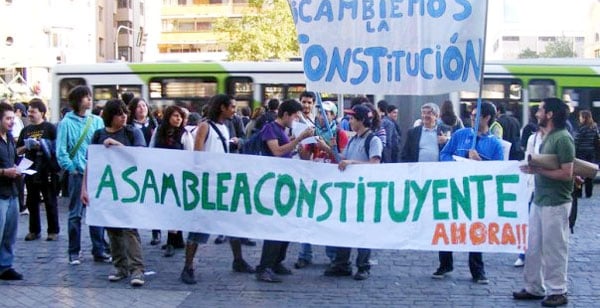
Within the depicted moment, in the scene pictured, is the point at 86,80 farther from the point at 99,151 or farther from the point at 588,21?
the point at 588,21

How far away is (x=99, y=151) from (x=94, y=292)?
1.42m

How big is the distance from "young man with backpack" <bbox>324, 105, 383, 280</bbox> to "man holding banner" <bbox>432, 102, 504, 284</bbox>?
29.8 inches

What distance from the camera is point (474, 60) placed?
7.37m

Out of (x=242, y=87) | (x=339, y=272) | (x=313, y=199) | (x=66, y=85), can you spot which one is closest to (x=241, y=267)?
(x=339, y=272)

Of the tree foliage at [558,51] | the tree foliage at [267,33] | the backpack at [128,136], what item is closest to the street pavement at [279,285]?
the backpack at [128,136]

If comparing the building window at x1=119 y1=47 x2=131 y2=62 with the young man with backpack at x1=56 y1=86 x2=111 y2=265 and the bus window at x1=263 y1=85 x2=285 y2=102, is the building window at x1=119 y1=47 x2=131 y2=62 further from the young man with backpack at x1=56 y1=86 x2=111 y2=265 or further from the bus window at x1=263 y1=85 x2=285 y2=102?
the young man with backpack at x1=56 y1=86 x2=111 y2=265

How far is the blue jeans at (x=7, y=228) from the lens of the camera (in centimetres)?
791

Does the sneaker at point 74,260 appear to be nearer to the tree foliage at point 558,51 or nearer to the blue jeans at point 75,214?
the blue jeans at point 75,214

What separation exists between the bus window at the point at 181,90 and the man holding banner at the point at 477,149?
1077 cm

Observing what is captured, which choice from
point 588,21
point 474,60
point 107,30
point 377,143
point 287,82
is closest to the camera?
point 474,60

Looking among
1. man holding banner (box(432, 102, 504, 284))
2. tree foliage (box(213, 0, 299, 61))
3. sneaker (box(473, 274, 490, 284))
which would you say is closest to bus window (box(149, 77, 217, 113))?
man holding banner (box(432, 102, 504, 284))

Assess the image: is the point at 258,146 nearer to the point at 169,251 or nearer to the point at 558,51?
the point at 169,251

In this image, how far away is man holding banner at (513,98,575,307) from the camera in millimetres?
6979

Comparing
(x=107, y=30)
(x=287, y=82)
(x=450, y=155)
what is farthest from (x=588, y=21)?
(x=450, y=155)
